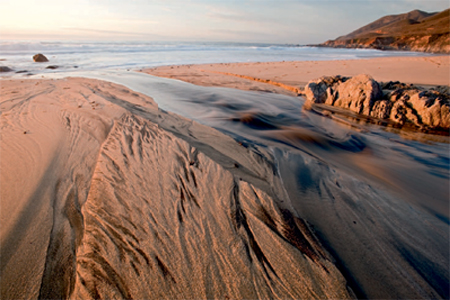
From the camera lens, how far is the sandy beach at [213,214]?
1.33 metres

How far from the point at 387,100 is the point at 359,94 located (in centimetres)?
62

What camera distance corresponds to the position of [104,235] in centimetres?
155

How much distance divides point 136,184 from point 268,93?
579 cm

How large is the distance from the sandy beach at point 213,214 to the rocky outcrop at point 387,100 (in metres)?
1.02

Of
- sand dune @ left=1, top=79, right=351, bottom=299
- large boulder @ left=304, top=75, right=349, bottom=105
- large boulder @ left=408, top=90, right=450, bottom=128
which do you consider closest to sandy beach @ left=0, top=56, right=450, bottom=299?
sand dune @ left=1, top=79, right=351, bottom=299

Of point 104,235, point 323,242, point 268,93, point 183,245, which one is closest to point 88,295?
point 104,235

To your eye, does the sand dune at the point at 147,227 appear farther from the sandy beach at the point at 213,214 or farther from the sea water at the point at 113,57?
the sea water at the point at 113,57

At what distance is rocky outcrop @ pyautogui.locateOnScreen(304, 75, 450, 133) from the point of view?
4.36 metres

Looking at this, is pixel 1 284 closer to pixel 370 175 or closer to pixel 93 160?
pixel 93 160

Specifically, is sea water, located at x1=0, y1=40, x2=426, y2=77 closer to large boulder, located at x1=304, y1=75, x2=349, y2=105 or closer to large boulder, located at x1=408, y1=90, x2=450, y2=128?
large boulder, located at x1=304, y1=75, x2=349, y2=105

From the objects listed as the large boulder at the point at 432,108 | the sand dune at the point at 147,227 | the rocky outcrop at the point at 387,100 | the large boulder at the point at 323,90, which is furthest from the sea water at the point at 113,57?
the large boulder at the point at 432,108

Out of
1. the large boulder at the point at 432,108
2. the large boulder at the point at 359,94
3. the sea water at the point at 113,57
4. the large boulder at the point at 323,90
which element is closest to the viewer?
the large boulder at the point at 432,108

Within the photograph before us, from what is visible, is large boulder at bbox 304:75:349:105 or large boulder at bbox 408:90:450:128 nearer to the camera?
large boulder at bbox 408:90:450:128

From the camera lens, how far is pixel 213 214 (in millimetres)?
1767
